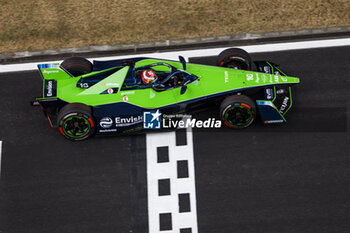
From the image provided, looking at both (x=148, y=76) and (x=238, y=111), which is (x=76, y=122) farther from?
(x=238, y=111)

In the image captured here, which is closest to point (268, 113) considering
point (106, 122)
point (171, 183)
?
point (171, 183)

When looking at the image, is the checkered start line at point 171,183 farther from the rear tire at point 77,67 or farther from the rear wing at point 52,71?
the rear wing at point 52,71

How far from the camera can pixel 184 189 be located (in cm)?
918

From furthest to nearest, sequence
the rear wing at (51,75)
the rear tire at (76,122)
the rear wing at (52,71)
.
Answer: the rear wing at (52,71)
the rear wing at (51,75)
the rear tire at (76,122)

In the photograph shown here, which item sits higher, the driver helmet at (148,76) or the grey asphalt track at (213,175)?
the driver helmet at (148,76)

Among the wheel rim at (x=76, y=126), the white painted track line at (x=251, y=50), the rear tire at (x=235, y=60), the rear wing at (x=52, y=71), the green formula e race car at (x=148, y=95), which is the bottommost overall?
the wheel rim at (x=76, y=126)

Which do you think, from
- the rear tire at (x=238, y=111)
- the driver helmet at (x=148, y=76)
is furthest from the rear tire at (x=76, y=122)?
the rear tire at (x=238, y=111)

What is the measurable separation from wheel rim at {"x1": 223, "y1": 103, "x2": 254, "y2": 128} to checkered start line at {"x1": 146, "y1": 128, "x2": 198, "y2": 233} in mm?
1109

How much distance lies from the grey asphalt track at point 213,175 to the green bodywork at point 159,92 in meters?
1.21

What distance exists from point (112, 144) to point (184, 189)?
217 cm

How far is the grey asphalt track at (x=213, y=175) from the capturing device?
886cm

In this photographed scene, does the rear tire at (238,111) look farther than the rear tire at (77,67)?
No

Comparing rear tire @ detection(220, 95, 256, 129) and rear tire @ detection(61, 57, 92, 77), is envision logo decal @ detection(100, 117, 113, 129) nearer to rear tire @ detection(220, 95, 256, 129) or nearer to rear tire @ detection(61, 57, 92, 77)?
rear tire @ detection(61, 57, 92, 77)

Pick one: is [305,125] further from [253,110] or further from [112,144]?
[112,144]
